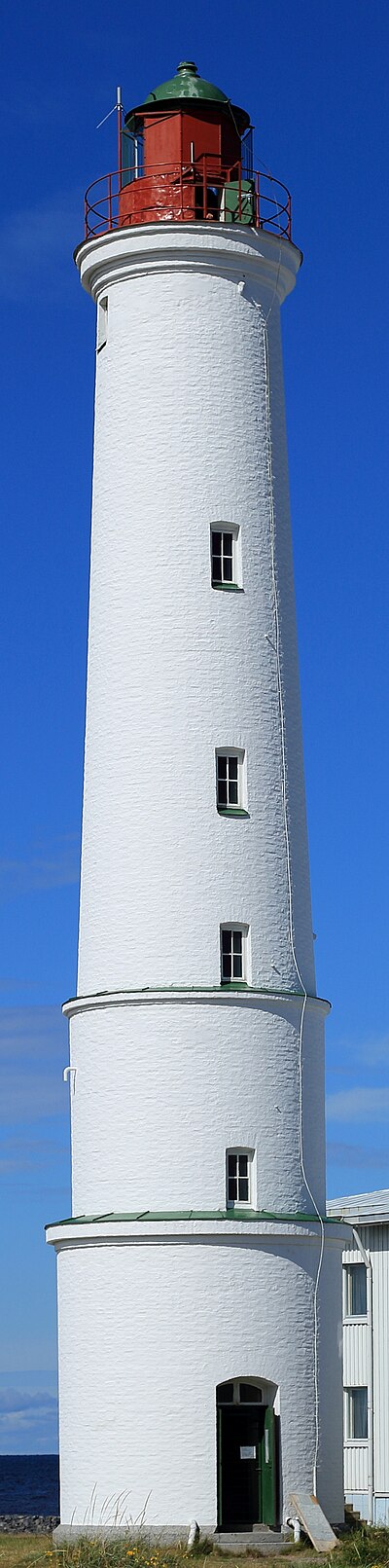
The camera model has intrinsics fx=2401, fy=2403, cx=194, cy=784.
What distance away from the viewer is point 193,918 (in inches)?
1339

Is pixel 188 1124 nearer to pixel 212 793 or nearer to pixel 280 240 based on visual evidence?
pixel 212 793

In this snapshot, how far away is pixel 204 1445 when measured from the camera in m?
32.2

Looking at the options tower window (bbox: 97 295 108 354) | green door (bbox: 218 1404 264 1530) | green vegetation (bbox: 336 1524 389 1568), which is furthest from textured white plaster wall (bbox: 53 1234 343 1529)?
tower window (bbox: 97 295 108 354)

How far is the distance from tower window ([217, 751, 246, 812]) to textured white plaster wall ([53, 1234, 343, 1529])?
6.23 m

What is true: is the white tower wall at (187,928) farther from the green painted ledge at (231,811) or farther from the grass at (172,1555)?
the grass at (172,1555)

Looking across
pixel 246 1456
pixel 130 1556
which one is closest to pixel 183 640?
pixel 246 1456

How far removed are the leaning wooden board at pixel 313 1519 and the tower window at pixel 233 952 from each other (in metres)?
7.12

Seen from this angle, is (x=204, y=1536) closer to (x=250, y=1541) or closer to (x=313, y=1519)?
(x=250, y=1541)

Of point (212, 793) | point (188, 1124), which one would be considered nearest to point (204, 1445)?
point (188, 1124)

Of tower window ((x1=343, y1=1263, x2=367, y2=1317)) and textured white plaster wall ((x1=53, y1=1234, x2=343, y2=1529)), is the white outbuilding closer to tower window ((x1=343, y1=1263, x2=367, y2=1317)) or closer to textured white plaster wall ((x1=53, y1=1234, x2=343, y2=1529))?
tower window ((x1=343, y1=1263, x2=367, y2=1317))

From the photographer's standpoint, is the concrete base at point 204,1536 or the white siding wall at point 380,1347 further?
the white siding wall at point 380,1347

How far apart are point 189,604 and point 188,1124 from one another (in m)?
7.48

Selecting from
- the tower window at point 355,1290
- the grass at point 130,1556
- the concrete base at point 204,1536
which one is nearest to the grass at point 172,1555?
the grass at point 130,1556

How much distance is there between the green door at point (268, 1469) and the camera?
1286 inches
